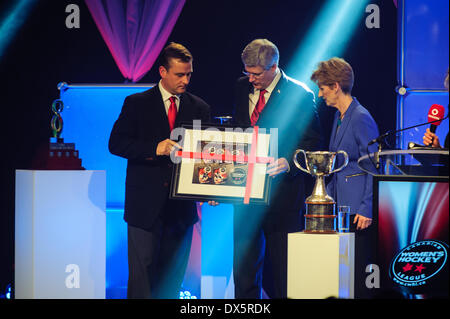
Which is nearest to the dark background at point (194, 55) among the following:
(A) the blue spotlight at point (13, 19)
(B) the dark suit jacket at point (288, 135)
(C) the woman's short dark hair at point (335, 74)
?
(A) the blue spotlight at point (13, 19)

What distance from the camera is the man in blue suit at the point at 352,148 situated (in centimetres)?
371

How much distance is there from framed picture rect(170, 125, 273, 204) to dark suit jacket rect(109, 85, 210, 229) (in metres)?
0.19

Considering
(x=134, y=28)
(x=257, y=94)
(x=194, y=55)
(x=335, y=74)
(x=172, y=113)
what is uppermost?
(x=134, y=28)

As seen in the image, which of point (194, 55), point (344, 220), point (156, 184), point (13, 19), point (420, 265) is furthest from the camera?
point (13, 19)

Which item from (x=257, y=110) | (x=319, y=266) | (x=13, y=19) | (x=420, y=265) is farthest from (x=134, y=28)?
(x=420, y=265)

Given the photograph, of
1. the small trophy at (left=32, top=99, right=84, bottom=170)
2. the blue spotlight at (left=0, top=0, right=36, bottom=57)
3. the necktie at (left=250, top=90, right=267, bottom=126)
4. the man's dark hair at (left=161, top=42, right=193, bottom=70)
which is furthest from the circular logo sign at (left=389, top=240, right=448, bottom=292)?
the blue spotlight at (left=0, top=0, right=36, bottom=57)

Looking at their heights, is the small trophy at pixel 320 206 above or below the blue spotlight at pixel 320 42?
below

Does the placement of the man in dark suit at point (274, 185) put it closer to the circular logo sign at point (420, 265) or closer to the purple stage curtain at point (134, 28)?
the circular logo sign at point (420, 265)

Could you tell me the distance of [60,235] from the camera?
3.80 meters

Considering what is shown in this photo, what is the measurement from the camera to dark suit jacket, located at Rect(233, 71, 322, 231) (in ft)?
12.1

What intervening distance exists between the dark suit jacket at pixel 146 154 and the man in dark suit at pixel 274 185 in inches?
16.1

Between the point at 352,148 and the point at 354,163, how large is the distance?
0.10 meters

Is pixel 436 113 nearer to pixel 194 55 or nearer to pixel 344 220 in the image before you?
pixel 344 220
